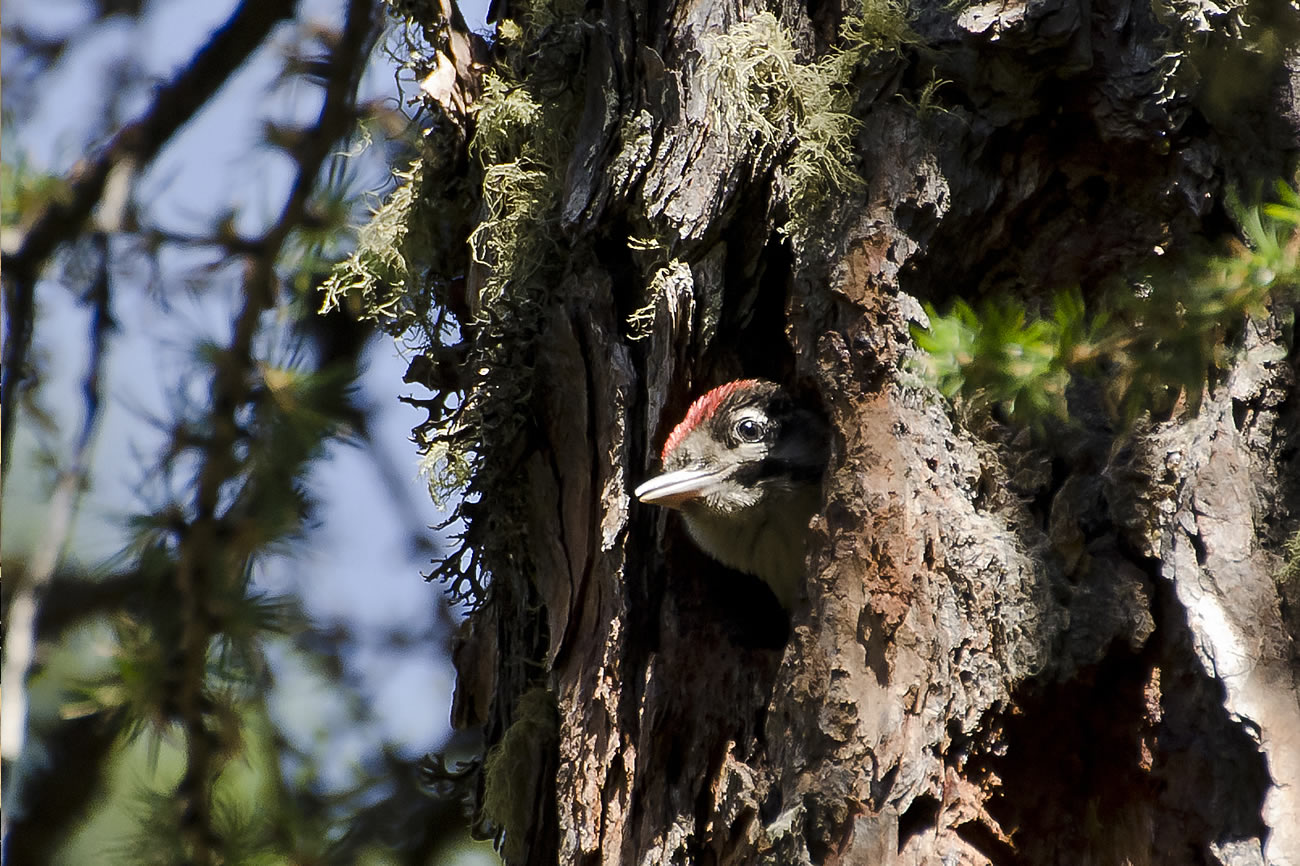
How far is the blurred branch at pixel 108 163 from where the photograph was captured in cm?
285

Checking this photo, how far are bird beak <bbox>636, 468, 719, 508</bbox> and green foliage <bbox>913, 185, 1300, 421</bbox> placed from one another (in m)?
1.35

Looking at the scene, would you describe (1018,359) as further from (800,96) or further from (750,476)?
(750,476)

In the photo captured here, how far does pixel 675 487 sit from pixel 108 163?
1.74 meters

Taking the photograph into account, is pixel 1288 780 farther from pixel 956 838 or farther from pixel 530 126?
pixel 530 126

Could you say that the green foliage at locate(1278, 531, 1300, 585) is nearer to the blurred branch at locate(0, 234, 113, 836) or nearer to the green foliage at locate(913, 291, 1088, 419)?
the green foliage at locate(913, 291, 1088, 419)

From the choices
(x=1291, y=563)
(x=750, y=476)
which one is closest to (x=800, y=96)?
(x=750, y=476)

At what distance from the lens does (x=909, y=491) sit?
2555mm

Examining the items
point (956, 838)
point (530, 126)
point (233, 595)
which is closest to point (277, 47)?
point (530, 126)

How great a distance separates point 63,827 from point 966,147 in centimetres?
306

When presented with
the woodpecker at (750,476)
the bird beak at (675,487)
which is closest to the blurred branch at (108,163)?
the bird beak at (675,487)

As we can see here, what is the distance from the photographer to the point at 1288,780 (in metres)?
2.13

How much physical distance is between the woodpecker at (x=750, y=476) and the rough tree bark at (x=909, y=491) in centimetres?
9

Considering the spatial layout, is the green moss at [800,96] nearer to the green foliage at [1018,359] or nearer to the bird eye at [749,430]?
the bird eye at [749,430]

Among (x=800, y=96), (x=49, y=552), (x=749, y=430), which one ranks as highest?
(x=800, y=96)
